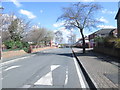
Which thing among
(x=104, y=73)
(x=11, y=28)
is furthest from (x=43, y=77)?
(x=11, y=28)

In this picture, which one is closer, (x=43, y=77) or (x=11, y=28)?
(x=43, y=77)

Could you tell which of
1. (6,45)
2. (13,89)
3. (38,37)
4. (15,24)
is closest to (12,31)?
(15,24)

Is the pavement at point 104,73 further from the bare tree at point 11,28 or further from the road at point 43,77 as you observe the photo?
the bare tree at point 11,28

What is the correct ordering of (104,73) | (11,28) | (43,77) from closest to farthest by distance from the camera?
(43,77) → (104,73) → (11,28)

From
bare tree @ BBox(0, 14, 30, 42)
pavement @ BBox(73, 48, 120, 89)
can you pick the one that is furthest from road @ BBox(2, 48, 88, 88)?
bare tree @ BBox(0, 14, 30, 42)

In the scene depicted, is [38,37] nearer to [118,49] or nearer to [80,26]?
[80,26]

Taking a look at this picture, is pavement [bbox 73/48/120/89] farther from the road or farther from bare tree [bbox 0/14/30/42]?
bare tree [bbox 0/14/30/42]

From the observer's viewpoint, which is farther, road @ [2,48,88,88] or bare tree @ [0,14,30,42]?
bare tree @ [0,14,30,42]

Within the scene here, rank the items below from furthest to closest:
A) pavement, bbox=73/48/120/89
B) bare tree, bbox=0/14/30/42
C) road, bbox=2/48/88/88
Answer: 1. bare tree, bbox=0/14/30/42
2. road, bbox=2/48/88/88
3. pavement, bbox=73/48/120/89

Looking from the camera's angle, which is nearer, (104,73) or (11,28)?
(104,73)

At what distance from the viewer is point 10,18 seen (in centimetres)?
3862

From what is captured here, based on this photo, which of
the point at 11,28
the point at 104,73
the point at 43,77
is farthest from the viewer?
the point at 11,28

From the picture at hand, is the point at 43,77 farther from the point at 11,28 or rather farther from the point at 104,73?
the point at 11,28

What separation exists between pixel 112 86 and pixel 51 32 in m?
78.1
